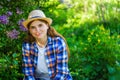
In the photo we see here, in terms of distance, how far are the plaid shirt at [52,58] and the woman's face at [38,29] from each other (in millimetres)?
129

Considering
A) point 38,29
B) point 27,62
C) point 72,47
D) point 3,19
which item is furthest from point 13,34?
point 72,47

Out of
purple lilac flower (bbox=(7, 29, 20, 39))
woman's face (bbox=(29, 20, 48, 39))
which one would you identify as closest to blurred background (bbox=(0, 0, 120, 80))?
purple lilac flower (bbox=(7, 29, 20, 39))

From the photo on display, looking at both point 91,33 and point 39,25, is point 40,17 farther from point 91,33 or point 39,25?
point 91,33

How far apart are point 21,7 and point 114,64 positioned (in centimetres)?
164

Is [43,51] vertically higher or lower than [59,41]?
lower

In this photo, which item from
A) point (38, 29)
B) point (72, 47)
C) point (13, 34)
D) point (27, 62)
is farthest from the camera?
point (72, 47)

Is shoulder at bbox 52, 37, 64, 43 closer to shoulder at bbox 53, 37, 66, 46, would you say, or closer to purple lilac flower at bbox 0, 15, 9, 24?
shoulder at bbox 53, 37, 66, 46

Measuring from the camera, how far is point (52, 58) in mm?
4570

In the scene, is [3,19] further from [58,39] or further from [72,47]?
[72,47]

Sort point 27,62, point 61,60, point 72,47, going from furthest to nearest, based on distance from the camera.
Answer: point 72,47 < point 27,62 < point 61,60

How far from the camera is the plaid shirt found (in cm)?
452

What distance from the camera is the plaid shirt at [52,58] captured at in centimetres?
452

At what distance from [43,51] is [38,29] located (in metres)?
0.30

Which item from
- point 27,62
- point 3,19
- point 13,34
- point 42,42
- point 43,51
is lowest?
point 27,62
